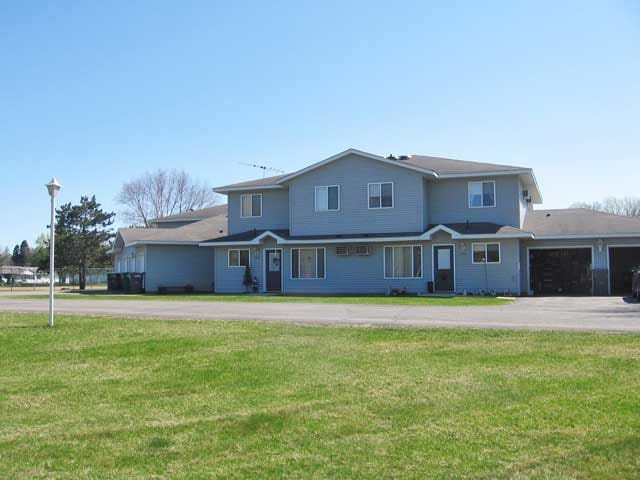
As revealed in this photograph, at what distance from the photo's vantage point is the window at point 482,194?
28312mm

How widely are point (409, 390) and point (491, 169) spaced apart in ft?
74.5

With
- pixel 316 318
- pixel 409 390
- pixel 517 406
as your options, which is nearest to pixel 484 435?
pixel 517 406

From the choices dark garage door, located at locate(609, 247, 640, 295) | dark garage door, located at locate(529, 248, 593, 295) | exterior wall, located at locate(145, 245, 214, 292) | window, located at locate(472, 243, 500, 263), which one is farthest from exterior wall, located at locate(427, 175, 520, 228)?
exterior wall, located at locate(145, 245, 214, 292)

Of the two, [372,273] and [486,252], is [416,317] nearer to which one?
[486,252]

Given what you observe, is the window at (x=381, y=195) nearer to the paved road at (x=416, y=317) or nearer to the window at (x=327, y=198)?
the window at (x=327, y=198)

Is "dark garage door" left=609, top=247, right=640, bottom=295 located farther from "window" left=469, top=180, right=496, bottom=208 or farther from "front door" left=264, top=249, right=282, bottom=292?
"front door" left=264, top=249, right=282, bottom=292

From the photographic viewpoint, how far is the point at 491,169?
27984 millimetres

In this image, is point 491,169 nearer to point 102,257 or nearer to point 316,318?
point 316,318

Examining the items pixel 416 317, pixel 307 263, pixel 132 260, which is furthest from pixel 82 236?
pixel 416 317

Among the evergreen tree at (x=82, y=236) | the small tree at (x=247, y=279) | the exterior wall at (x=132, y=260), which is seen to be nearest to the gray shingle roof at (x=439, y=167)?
the small tree at (x=247, y=279)

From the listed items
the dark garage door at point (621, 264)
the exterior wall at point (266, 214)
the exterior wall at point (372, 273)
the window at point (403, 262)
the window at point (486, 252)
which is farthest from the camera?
the exterior wall at point (266, 214)

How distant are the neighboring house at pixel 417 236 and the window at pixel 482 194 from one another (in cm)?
4

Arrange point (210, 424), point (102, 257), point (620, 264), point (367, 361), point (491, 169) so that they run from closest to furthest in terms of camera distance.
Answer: point (210, 424)
point (367, 361)
point (491, 169)
point (620, 264)
point (102, 257)

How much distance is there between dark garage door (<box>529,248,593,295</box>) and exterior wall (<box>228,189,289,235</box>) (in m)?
12.2
